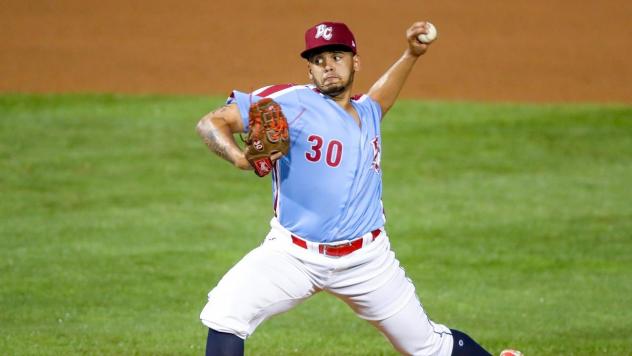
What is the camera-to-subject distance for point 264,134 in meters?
5.38

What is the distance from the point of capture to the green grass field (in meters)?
8.74

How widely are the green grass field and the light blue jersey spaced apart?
96.1 inches

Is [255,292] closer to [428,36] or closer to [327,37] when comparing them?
[327,37]

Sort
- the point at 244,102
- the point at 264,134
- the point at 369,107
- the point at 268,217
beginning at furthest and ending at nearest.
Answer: the point at 268,217 → the point at 369,107 → the point at 244,102 → the point at 264,134

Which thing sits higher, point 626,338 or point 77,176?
point 77,176

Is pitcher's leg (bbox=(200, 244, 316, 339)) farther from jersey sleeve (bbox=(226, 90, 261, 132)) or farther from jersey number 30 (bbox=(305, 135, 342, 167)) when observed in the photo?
jersey sleeve (bbox=(226, 90, 261, 132))

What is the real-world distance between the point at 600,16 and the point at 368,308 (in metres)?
17.0

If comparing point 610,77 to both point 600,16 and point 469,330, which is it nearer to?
point 600,16

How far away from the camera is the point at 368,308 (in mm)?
5887

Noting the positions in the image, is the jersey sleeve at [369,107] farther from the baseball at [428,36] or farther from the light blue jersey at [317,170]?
the baseball at [428,36]

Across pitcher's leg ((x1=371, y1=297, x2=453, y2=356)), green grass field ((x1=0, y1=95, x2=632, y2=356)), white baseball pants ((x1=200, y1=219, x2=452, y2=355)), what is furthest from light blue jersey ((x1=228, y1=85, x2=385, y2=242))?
green grass field ((x1=0, y1=95, x2=632, y2=356))

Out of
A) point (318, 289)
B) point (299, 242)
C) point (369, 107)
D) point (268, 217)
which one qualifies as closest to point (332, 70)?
point (369, 107)

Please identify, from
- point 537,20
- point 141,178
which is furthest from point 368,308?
point 537,20

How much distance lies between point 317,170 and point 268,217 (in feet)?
23.4
